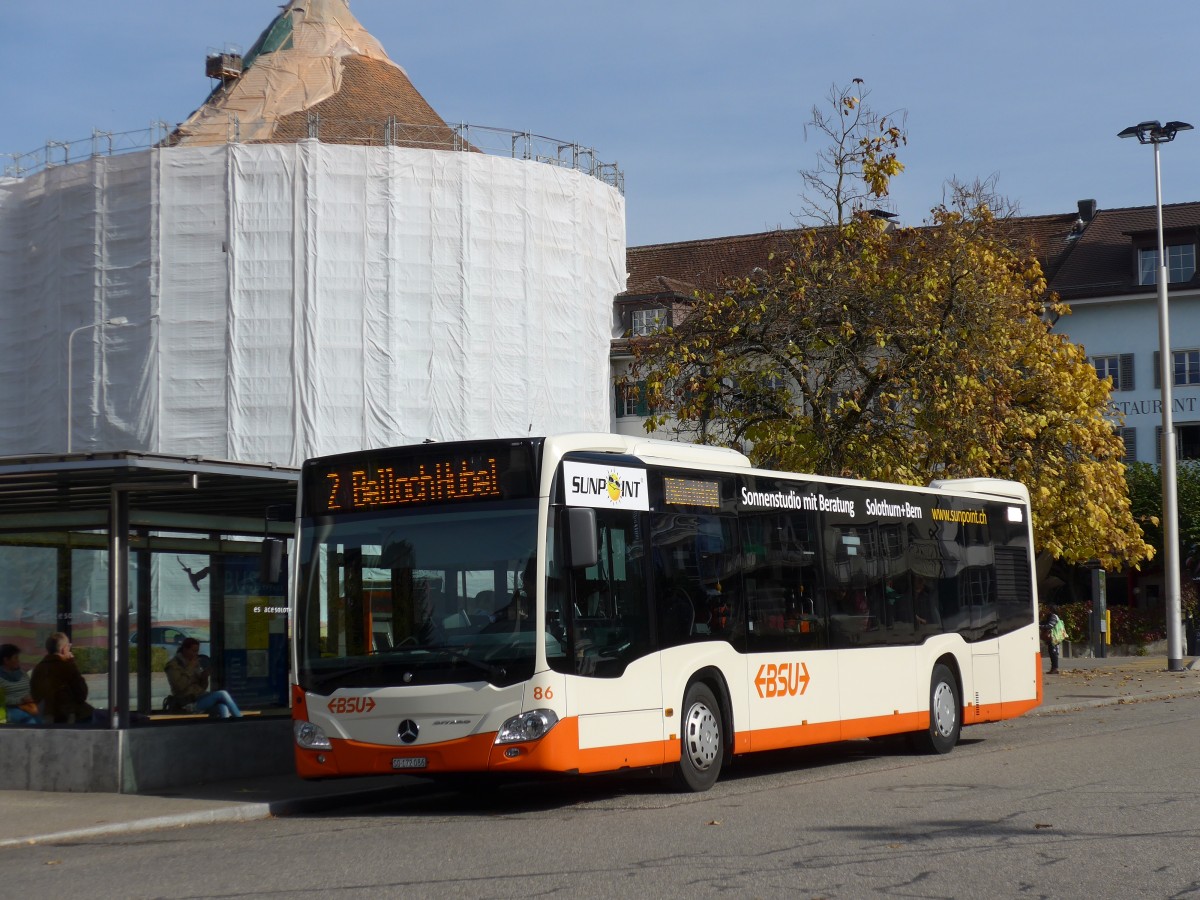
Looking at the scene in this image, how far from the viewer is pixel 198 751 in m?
14.8

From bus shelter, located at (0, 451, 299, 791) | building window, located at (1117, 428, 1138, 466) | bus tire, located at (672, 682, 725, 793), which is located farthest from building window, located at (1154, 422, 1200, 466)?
bus tire, located at (672, 682, 725, 793)

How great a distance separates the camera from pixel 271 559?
43.8 feet

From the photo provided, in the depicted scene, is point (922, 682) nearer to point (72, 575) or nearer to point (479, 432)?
point (72, 575)

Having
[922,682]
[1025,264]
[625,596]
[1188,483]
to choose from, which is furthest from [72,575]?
[1188,483]

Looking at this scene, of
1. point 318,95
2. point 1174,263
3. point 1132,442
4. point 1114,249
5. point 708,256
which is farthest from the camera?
point 708,256

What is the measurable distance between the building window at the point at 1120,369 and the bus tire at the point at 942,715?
44453 millimetres

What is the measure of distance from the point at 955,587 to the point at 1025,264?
1381 centimetres

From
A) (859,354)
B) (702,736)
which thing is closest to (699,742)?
(702,736)

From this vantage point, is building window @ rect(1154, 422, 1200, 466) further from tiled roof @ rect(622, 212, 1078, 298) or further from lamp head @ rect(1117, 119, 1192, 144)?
lamp head @ rect(1117, 119, 1192, 144)

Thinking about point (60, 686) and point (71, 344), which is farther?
point (71, 344)

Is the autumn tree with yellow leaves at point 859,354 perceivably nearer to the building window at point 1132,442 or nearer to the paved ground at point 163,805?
the paved ground at point 163,805

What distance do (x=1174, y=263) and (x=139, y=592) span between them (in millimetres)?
50810

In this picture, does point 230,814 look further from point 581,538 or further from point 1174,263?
point 1174,263

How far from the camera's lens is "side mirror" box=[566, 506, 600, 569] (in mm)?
11914
